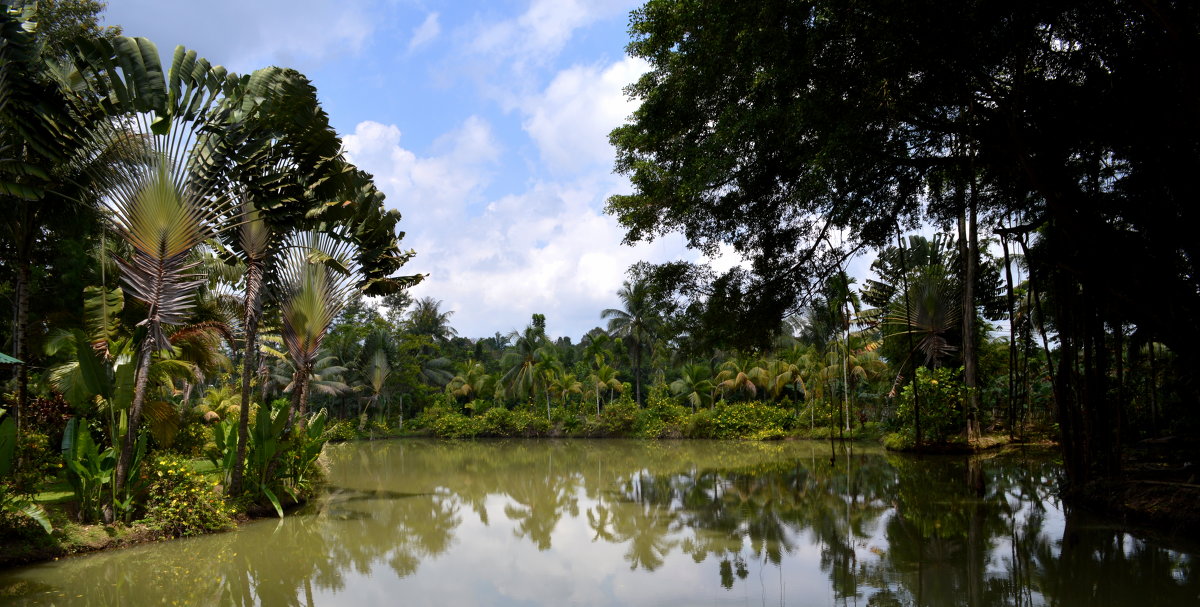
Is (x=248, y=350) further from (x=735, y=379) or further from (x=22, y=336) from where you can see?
(x=735, y=379)

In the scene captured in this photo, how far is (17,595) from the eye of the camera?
596 cm

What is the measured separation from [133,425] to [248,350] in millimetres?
1853

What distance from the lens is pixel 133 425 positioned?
7.70 metres

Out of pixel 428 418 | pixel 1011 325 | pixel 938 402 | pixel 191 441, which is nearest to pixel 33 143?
pixel 191 441

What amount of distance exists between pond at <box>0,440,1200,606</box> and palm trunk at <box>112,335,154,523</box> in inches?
28.6

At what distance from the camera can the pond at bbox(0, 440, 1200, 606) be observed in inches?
238

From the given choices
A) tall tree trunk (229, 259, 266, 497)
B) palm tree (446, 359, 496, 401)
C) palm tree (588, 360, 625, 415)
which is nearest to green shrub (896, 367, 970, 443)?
tall tree trunk (229, 259, 266, 497)

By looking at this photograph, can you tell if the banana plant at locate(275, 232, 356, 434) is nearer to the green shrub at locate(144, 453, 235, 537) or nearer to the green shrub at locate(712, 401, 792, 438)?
the green shrub at locate(144, 453, 235, 537)

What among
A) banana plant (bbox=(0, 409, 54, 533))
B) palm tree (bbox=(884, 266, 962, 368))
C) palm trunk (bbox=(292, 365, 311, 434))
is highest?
palm tree (bbox=(884, 266, 962, 368))

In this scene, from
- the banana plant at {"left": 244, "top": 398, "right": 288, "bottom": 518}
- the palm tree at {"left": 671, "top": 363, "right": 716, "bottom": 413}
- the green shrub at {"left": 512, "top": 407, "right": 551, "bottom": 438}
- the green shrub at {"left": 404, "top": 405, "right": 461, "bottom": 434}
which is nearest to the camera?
the banana plant at {"left": 244, "top": 398, "right": 288, "bottom": 518}

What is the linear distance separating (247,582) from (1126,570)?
8.30 meters

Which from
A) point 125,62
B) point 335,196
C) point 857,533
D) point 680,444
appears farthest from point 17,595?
point 680,444

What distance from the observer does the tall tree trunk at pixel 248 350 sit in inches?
361

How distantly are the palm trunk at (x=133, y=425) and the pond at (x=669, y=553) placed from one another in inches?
28.6
